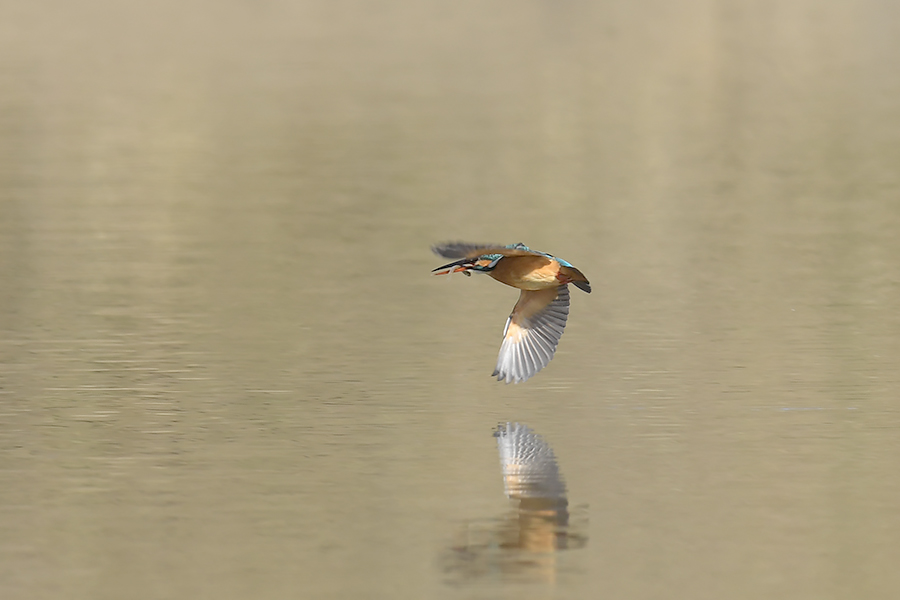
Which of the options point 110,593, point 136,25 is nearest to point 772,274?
point 110,593

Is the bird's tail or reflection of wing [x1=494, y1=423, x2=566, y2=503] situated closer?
reflection of wing [x1=494, y1=423, x2=566, y2=503]

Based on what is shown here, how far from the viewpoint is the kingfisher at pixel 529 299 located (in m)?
10.1

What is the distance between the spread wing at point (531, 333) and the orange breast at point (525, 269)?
1.62 ft

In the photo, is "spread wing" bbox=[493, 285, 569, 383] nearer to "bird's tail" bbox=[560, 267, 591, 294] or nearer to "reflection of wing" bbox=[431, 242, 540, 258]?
"bird's tail" bbox=[560, 267, 591, 294]

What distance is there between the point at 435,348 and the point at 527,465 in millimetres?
3341

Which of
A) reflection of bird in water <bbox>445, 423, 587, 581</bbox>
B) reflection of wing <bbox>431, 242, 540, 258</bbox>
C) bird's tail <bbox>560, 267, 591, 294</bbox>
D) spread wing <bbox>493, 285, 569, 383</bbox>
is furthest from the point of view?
spread wing <bbox>493, 285, 569, 383</bbox>

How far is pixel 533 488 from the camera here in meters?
8.63

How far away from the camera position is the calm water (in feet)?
25.0

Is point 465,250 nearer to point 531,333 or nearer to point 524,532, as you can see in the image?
point 531,333

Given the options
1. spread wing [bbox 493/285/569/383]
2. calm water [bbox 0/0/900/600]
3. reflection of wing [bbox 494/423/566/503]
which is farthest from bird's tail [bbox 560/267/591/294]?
reflection of wing [bbox 494/423/566/503]

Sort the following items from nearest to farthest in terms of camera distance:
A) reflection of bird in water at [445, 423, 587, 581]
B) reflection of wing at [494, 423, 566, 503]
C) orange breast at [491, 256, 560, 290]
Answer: reflection of bird in water at [445, 423, 587, 581] → reflection of wing at [494, 423, 566, 503] → orange breast at [491, 256, 560, 290]

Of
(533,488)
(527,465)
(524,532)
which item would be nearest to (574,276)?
(527,465)

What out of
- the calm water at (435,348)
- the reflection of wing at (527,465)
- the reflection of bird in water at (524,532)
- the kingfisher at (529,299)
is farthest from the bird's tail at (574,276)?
the reflection of bird in water at (524,532)

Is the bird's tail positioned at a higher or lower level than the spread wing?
higher
